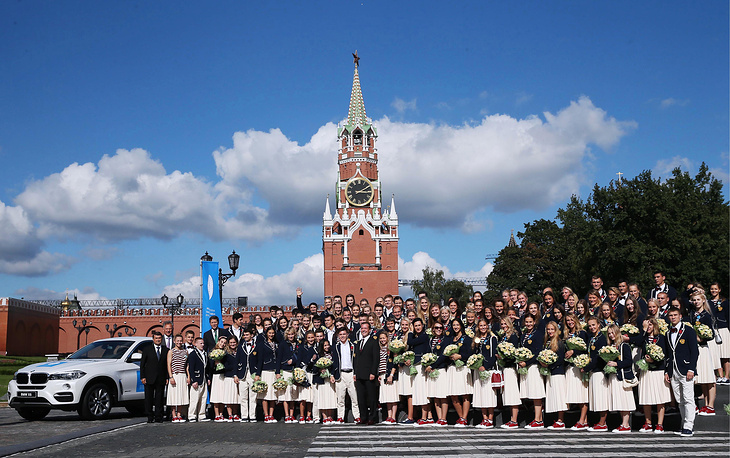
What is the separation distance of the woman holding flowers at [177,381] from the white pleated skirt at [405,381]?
4.38 m

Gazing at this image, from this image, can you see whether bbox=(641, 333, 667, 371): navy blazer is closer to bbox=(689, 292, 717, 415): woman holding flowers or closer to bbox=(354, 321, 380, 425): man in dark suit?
bbox=(689, 292, 717, 415): woman holding flowers

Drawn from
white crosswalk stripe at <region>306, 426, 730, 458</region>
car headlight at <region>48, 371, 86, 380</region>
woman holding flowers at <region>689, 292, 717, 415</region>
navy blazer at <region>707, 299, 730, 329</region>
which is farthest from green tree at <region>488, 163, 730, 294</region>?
car headlight at <region>48, 371, 86, 380</region>

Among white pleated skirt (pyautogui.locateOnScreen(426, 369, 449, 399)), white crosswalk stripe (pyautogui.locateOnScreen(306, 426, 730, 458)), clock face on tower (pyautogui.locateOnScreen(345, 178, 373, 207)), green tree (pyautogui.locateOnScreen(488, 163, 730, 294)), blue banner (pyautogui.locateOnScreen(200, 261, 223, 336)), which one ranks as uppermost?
clock face on tower (pyautogui.locateOnScreen(345, 178, 373, 207))

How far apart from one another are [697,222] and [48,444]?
3446 centimetres

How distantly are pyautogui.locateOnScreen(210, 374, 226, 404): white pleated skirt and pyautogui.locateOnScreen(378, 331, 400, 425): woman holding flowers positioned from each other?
3245 mm

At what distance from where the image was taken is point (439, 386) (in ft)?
40.2

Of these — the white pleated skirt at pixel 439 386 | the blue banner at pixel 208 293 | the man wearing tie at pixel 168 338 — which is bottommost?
the white pleated skirt at pixel 439 386

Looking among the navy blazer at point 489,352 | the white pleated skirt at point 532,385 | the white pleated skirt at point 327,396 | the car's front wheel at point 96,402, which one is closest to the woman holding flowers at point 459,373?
the navy blazer at point 489,352

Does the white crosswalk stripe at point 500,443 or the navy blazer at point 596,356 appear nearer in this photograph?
the white crosswalk stripe at point 500,443

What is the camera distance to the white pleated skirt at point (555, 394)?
11.3 meters

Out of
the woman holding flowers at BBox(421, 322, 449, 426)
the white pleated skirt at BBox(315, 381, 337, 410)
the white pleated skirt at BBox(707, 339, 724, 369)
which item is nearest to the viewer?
the woman holding flowers at BBox(421, 322, 449, 426)

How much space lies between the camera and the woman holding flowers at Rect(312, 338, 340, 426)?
510 inches

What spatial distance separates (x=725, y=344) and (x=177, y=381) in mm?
10961

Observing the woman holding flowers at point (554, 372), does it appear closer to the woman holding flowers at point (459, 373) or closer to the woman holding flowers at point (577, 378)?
the woman holding flowers at point (577, 378)
